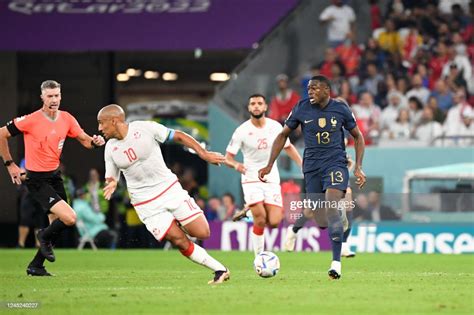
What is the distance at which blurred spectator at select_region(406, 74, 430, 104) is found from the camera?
94.4ft

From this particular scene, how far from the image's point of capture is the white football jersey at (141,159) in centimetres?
1488

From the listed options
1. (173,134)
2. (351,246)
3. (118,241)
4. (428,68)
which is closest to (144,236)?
(118,241)

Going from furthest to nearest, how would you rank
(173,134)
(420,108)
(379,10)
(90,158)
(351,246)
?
(90,158), (379,10), (420,108), (351,246), (173,134)

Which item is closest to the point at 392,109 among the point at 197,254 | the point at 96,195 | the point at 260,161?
the point at 96,195

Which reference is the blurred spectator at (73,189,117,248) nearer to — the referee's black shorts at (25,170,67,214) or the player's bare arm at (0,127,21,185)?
the referee's black shorts at (25,170,67,214)

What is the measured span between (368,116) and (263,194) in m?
9.05

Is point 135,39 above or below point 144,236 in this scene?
above

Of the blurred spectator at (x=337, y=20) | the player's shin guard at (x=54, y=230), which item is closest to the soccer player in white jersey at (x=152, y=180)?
the player's shin guard at (x=54, y=230)

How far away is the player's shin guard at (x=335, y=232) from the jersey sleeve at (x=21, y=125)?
4.49m

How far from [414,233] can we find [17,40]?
11.8 metres

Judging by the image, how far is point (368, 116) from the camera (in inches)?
1115

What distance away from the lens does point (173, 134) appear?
14.8 metres

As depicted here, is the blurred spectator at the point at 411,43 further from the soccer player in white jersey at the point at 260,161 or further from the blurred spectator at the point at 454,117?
the soccer player in white jersey at the point at 260,161

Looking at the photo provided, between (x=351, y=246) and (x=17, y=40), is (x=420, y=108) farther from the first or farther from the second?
(x=17, y=40)
